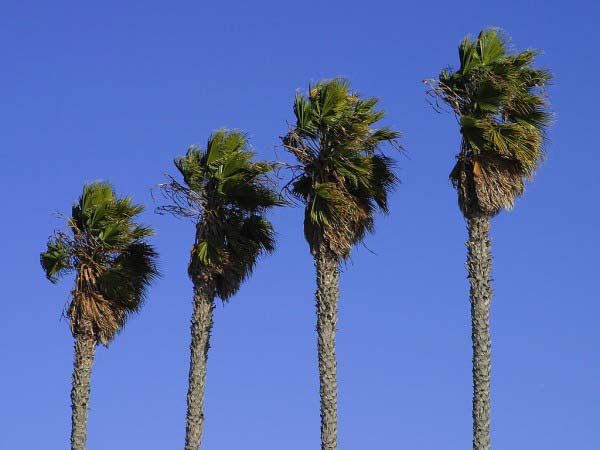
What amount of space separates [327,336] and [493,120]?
279 inches

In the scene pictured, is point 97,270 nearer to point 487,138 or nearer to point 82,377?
point 82,377

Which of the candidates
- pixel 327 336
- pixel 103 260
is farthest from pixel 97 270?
pixel 327 336

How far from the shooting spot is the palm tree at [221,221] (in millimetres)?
45188

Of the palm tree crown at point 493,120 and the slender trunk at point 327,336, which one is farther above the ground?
the palm tree crown at point 493,120

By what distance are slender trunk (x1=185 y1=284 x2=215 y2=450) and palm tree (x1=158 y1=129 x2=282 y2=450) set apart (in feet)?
0.09

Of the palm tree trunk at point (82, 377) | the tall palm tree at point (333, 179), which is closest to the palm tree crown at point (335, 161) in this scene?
the tall palm tree at point (333, 179)

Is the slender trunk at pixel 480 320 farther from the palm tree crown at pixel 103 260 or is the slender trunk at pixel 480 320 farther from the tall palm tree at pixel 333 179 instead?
the palm tree crown at pixel 103 260

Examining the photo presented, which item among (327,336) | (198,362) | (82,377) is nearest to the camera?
(327,336)

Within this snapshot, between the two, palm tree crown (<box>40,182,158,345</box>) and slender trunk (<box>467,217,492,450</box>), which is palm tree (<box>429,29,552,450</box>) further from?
palm tree crown (<box>40,182,158,345</box>)

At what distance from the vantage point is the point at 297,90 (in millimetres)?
43594

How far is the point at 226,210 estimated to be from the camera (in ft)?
150

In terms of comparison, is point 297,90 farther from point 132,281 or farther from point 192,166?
point 132,281

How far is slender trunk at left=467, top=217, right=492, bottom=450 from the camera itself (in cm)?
3997

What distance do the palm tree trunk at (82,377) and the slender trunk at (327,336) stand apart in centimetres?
717
